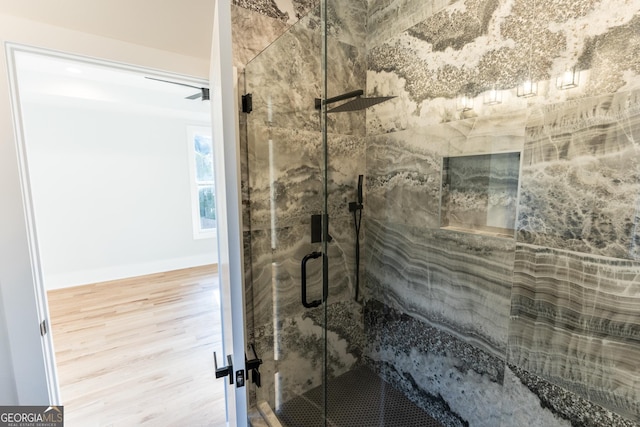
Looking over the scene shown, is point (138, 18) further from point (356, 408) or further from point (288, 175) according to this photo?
point (356, 408)

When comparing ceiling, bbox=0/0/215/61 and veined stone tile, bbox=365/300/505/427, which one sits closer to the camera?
ceiling, bbox=0/0/215/61

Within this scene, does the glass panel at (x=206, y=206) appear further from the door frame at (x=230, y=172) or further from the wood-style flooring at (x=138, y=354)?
the door frame at (x=230, y=172)

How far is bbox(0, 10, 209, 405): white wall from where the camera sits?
3.66 ft

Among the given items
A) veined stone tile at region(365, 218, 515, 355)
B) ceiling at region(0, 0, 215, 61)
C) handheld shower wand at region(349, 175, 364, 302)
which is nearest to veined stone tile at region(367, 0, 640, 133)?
handheld shower wand at region(349, 175, 364, 302)

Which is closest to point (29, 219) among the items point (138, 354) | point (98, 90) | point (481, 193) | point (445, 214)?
point (138, 354)

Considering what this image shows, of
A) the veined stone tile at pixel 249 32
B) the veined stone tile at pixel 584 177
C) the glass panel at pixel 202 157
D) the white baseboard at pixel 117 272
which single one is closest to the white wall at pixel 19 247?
the veined stone tile at pixel 249 32

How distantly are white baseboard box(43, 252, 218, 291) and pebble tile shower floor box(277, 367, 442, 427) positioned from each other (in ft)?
13.4

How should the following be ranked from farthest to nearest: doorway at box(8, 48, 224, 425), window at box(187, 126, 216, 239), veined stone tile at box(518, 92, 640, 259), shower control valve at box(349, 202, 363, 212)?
window at box(187, 126, 216, 239)
doorway at box(8, 48, 224, 425)
shower control valve at box(349, 202, 363, 212)
veined stone tile at box(518, 92, 640, 259)

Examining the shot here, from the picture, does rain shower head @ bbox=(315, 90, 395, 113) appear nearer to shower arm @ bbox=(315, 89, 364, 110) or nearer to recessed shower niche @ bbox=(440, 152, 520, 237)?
shower arm @ bbox=(315, 89, 364, 110)

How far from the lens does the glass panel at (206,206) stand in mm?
5258

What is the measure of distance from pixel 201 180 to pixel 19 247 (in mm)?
4217

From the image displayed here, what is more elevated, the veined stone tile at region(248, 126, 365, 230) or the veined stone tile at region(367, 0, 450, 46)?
the veined stone tile at region(367, 0, 450, 46)

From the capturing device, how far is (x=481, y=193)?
149cm

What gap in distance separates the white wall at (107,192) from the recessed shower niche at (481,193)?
4673mm
